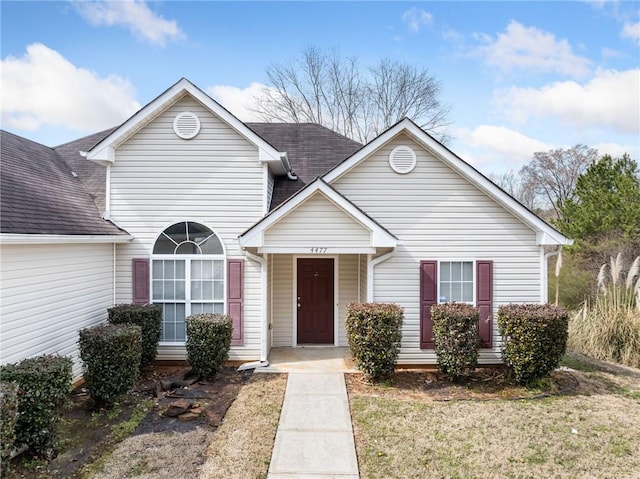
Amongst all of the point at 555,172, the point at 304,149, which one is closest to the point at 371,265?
the point at 304,149

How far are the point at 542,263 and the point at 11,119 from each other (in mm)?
12801

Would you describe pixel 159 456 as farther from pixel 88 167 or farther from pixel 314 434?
pixel 88 167

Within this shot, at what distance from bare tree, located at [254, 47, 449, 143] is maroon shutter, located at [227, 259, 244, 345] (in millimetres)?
18654

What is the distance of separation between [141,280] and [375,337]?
17.2ft

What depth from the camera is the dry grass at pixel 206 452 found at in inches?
176

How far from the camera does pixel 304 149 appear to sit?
38.7 ft

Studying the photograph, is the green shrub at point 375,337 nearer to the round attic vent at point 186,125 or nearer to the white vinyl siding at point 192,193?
the white vinyl siding at point 192,193

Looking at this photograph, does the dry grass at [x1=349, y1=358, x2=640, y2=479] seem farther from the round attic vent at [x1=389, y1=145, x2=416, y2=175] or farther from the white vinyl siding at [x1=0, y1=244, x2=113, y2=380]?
the white vinyl siding at [x1=0, y1=244, x2=113, y2=380]

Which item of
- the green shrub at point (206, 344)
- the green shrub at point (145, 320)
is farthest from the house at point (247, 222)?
the green shrub at point (206, 344)

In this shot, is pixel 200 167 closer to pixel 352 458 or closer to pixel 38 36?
pixel 38 36

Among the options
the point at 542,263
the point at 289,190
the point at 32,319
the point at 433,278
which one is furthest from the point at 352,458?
the point at 289,190

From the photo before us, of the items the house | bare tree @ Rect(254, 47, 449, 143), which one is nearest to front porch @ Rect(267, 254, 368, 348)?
the house

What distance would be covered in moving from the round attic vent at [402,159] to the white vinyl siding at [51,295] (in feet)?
21.4

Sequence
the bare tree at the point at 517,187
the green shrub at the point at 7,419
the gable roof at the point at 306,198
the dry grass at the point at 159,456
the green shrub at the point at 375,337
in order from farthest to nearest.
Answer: the bare tree at the point at 517,187
the gable roof at the point at 306,198
the green shrub at the point at 375,337
the dry grass at the point at 159,456
the green shrub at the point at 7,419
